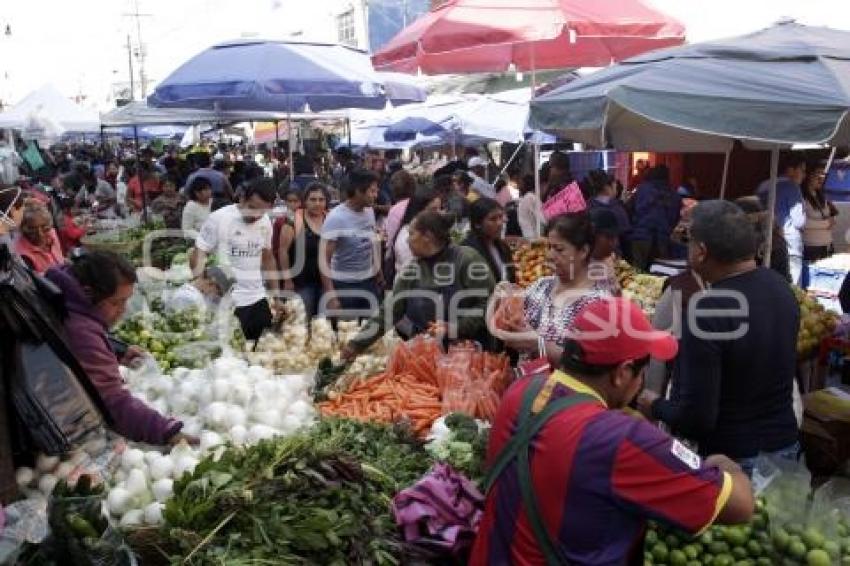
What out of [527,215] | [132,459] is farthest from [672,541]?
[527,215]

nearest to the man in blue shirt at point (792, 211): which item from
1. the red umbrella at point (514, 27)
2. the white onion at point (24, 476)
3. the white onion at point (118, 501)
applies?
the red umbrella at point (514, 27)

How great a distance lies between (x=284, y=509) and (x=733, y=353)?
1917mm

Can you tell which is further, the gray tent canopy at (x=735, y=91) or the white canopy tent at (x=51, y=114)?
the white canopy tent at (x=51, y=114)

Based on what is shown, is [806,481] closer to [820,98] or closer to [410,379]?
[820,98]

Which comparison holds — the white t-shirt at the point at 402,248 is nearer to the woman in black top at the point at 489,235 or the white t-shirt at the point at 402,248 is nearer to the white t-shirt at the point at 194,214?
the woman in black top at the point at 489,235

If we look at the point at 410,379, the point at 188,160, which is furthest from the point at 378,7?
the point at 410,379

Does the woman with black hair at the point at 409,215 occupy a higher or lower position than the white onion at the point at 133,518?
higher

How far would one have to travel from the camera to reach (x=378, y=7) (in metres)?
24.5

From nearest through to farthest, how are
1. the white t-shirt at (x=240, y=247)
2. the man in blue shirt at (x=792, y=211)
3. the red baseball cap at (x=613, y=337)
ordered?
1. the red baseball cap at (x=613, y=337)
2. the white t-shirt at (x=240, y=247)
3. the man in blue shirt at (x=792, y=211)

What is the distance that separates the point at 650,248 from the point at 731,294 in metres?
6.17

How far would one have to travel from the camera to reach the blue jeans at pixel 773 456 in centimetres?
325

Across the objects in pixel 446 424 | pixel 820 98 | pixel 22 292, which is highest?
pixel 820 98

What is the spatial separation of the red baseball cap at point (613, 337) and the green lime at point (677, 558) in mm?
852

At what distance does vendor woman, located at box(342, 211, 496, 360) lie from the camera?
4.96 m
